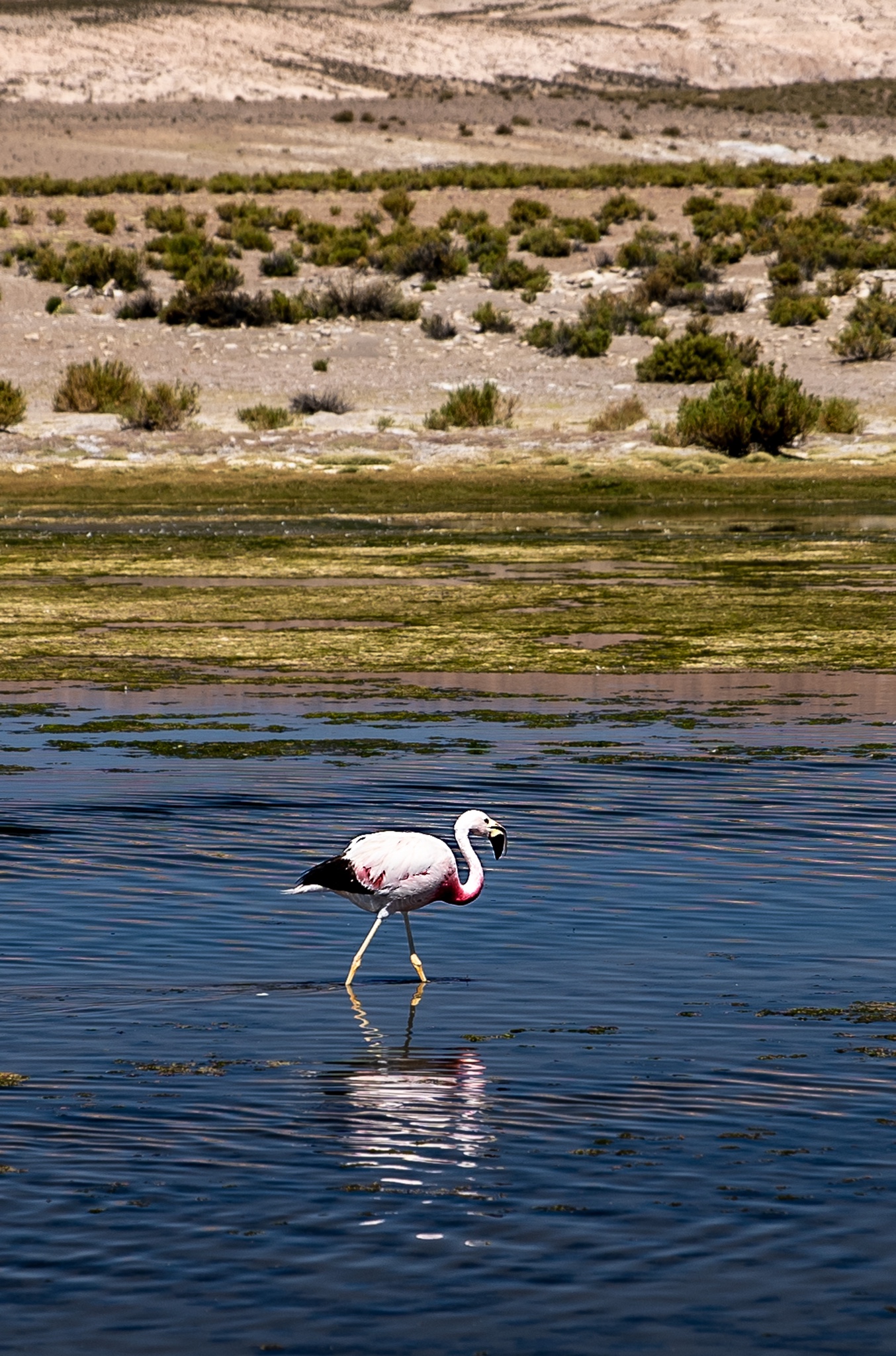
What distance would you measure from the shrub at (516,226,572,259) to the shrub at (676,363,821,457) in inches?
765

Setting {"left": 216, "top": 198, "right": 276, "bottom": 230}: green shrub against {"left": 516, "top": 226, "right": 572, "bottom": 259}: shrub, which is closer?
{"left": 516, "top": 226, "right": 572, "bottom": 259}: shrub

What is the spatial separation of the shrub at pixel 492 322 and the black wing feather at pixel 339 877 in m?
38.6

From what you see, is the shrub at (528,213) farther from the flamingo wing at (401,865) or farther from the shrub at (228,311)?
the flamingo wing at (401,865)

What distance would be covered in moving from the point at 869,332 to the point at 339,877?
37.6 metres

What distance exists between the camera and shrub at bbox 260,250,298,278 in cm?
5172

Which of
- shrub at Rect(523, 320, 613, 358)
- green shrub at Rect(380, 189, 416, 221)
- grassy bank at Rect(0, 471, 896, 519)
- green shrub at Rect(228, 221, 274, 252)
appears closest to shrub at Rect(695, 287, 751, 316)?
shrub at Rect(523, 320, 613, 358)

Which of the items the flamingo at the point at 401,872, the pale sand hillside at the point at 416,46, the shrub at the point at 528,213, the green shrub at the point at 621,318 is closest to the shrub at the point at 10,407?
the green shrub at the point at 621,318

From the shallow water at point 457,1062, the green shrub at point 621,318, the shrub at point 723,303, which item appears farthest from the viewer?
the shrub at point 723,303

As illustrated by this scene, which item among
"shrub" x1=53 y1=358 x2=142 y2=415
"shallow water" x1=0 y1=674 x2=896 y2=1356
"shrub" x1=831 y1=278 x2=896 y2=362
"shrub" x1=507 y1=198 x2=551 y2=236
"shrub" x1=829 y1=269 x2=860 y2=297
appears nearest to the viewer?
"shallow water" x1=0 y1=674 x2=896 y2=1356

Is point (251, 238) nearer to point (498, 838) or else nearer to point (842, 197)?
point (842, 197)

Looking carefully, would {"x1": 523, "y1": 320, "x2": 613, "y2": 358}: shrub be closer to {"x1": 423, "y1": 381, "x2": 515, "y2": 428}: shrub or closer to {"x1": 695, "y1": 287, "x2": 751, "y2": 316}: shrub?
{"x1": 695, "y1": 287, "x2": 751, "y2": 316}: shrub

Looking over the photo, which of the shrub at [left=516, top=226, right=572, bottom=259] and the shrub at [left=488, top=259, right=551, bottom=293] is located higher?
the shrub at [left=516, top=226, right=572, bottom=259]

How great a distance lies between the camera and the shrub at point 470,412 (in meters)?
37.6

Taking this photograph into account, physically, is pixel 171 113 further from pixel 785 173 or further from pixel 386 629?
pixel 386 629
